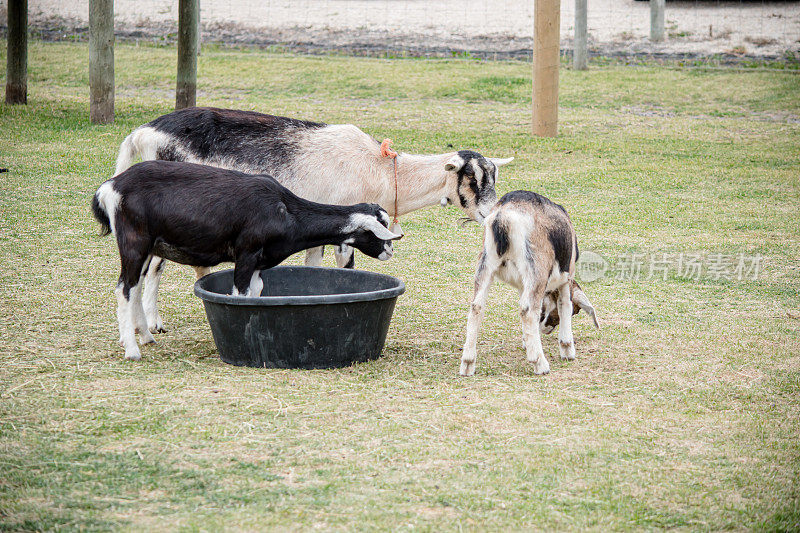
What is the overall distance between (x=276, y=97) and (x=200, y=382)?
13058 mm

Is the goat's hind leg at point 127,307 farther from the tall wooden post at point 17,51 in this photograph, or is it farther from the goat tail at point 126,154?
the tall wooden post at point 17,51

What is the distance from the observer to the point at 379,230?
6020mm

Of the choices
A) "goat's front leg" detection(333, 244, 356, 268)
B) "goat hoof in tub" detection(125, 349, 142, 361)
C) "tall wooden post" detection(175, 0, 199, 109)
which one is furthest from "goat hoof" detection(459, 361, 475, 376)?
"tall wooden post" detection(175, 0, 199, 109)

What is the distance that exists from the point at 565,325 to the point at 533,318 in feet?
1.56

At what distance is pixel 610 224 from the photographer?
10.1m

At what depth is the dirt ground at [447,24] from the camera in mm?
22703

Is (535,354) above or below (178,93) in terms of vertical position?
below

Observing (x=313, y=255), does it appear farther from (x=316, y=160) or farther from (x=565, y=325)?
(x=565, y=325)

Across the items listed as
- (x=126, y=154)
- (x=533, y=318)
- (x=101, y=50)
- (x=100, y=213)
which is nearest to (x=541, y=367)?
(x=533, y=318)

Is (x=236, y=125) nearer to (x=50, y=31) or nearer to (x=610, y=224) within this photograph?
(x=610, y=224)

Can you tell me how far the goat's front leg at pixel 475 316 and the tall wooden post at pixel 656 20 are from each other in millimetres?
18082

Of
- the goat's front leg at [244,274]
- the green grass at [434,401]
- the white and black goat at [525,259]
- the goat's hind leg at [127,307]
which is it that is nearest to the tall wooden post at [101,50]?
the green grass at [434,401]

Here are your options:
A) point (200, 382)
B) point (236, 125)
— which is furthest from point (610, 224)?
point (200, 382)

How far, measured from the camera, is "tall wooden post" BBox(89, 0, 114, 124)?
557 inches
